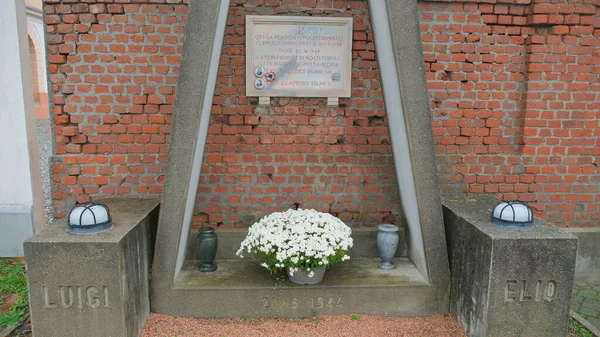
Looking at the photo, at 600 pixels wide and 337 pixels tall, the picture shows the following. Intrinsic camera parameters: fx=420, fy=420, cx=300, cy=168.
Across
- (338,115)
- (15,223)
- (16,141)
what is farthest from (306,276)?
(16,141)

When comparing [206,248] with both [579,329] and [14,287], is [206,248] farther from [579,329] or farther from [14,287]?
[579,329]

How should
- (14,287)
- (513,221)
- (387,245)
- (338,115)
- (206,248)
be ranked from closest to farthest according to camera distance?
(513,221) < (206,248) < (387,245) < (14,287) < (338,115)

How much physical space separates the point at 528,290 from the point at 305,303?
159 centimetres

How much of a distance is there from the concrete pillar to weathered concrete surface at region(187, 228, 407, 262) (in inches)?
69.4

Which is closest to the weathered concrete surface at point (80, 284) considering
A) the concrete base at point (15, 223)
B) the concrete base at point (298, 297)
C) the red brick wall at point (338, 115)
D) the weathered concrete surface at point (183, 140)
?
the weathered concrete surface at point (183, 140)

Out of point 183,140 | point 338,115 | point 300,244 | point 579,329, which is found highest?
point 338,115

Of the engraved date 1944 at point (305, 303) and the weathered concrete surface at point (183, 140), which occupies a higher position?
the weathered concrete surface at point (183, 140)

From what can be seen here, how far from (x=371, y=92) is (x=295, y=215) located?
1451 mm

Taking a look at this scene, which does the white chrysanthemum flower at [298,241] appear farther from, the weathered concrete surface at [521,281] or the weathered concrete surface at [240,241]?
the weathered concrete surface at [521,281]

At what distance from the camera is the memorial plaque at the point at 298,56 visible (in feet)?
12.8

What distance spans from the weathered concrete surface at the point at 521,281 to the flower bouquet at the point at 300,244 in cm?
101

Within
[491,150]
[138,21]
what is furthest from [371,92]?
[138,21]

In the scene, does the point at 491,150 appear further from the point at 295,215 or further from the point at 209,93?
the point at 209,93

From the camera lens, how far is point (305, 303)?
332 cm
